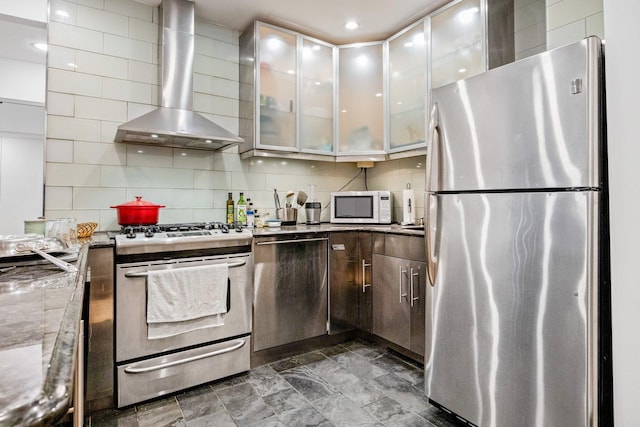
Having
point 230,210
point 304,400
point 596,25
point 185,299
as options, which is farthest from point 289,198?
point 596,25

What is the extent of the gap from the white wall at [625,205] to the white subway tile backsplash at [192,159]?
8.39 feet

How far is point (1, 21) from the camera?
2.52 metres

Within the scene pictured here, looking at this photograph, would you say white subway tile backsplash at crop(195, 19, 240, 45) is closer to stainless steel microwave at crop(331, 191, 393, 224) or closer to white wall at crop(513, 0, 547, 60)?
stainless steel microwave at crop(331, 191, 393, 224)

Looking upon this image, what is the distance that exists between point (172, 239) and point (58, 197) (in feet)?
3.21

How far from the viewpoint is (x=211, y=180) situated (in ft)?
9.57

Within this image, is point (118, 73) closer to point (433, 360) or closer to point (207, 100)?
point (207, 100)

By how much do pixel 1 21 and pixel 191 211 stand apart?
6.14 feet

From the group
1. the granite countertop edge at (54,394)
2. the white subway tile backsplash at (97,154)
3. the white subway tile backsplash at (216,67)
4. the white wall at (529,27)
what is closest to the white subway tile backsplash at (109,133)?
the white subway tile backsplash at (97,154)

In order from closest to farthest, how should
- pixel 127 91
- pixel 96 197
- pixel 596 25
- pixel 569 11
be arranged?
pixel 596 25 → pixel 569 11 → pixel 96 197 → pixel 127 91

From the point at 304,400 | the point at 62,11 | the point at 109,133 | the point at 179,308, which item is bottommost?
the point at 304,400

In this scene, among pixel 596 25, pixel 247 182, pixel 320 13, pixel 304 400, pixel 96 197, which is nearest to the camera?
pixel 596 25

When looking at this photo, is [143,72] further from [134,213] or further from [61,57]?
[134,213]

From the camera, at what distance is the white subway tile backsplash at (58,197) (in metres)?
2.31

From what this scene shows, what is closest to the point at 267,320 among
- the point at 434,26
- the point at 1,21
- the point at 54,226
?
the point at 54,226
